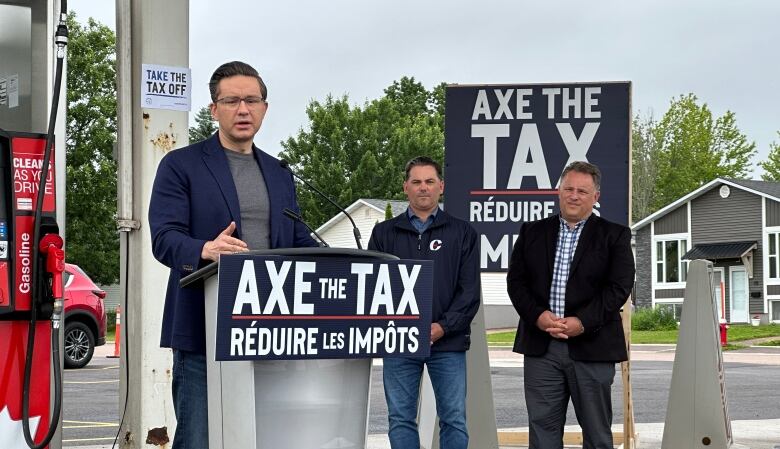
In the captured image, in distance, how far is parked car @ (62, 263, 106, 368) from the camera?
1898cm

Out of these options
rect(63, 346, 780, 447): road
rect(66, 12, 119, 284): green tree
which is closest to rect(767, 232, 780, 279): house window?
rect(63, 346, 780, 447): road

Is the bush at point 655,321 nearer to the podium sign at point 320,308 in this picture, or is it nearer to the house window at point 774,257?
the house window at point 774,257

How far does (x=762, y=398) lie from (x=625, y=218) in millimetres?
8091

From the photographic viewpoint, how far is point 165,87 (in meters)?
6.89

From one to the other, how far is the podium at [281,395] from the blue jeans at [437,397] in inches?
109

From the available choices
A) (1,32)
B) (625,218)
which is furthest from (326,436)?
(625,218)

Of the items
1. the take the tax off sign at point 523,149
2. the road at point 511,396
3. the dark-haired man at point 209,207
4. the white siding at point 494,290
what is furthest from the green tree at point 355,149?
the dark-haired man at point 209,207

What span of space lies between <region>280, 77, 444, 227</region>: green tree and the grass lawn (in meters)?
28.0

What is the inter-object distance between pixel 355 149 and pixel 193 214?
65.7 meters

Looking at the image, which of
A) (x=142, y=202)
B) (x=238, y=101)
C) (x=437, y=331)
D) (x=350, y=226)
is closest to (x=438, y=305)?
(x=437, y=331)

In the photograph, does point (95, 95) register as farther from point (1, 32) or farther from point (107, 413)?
point (1, 32)

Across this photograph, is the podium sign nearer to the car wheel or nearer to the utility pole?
the utility pole

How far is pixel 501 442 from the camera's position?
30.6 feet

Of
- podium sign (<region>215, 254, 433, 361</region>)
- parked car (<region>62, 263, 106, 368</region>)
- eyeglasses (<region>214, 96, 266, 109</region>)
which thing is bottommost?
parked car (<region>62, 263, 106, 368</region>)
